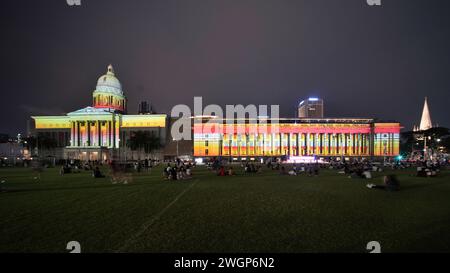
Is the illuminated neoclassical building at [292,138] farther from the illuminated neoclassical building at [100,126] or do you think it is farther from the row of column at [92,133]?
the row of column at [92,133]

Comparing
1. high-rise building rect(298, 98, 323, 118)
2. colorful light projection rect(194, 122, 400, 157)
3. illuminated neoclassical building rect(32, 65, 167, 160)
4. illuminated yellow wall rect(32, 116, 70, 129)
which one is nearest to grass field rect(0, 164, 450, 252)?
illuminated neoclassical building rect(32, 65, 167, 160)

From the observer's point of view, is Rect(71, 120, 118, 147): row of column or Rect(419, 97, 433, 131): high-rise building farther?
Rect(419, 97, 433, 131): high-rise building

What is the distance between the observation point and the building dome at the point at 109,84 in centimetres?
10391

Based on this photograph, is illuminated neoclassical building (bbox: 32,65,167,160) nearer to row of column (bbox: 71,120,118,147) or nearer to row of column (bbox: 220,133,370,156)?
row of column (bbox: 71,120,118,147)

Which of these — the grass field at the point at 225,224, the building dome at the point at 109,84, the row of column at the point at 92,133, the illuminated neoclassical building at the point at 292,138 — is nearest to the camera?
the grass field at the point at 225,224

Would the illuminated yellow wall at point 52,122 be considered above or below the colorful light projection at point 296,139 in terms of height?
above

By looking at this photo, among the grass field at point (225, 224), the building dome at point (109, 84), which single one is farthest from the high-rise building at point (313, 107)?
the grass field at point (225, 224)

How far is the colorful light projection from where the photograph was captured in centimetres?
10544

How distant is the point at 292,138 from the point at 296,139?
5.18ft

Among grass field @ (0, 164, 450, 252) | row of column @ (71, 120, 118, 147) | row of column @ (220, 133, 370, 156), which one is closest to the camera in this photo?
grass field @ (0, 164, 450, 252)

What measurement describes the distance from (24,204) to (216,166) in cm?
2643

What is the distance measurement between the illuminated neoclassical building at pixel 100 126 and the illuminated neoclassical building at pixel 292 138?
19.2m
